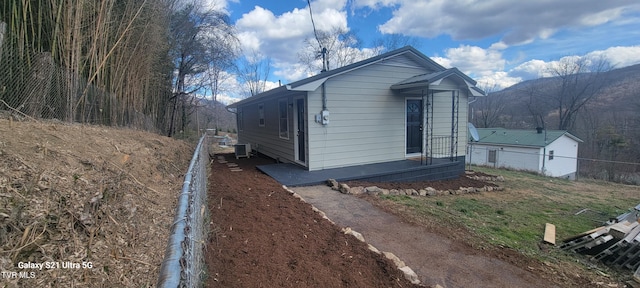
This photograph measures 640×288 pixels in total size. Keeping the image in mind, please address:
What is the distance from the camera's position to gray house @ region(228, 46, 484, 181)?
Answer: 264 inches

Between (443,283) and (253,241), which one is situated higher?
(253,241)

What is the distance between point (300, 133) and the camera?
24.4 ft

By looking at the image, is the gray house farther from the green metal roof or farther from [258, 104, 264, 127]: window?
the green metal roof

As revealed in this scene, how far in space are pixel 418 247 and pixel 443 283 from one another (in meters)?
0.70

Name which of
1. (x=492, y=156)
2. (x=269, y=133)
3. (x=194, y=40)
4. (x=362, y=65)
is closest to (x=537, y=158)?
(x=492, y=156)

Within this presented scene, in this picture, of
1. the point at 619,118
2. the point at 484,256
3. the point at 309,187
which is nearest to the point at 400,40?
the point at 309,187

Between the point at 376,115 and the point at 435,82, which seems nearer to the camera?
the point at 435,82

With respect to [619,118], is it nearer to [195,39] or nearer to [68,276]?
[195,39]

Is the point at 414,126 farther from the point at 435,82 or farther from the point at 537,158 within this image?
the point at 537,158

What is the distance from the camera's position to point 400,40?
23328 mm

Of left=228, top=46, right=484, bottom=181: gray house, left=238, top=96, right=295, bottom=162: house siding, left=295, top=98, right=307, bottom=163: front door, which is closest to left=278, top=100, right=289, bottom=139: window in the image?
left=228, top=46, right=484, bottom=181: gray house

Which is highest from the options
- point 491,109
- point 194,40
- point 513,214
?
point 194,40

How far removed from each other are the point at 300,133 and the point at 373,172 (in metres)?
2.22

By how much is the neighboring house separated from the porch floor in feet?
46.5
